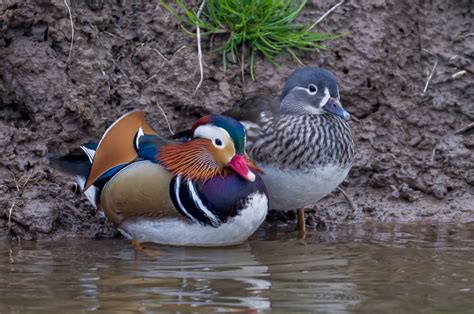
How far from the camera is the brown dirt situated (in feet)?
21.2

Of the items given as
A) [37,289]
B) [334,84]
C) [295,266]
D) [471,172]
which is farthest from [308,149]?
[37,289]

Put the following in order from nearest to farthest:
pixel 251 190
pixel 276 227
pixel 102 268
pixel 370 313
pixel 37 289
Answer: pixel 370 313 < pixel 37 289 < pixel 102 268 < pixel 251 190 < pixel 276 227

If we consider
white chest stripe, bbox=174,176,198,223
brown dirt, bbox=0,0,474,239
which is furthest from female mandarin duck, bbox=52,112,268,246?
brown dirt, bbox=0,0,474,239

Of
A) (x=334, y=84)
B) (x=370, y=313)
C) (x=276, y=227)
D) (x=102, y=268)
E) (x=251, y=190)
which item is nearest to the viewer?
(x=370, y=313)

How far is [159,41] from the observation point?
22.6 feet

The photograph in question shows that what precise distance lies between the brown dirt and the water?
35 cm

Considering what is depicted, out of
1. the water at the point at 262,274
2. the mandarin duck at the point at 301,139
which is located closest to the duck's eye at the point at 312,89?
the mandarin duck at the point at 301,139

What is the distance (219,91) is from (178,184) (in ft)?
3.65

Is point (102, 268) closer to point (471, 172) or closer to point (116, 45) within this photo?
point (116, 45)

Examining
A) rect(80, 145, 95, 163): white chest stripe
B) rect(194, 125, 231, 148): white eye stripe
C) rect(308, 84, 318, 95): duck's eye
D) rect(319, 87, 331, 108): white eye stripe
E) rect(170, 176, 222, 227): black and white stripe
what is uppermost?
rect(308, 84, 318, 95): duck's eye

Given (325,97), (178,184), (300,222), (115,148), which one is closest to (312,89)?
(325,97)

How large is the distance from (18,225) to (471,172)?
284cm

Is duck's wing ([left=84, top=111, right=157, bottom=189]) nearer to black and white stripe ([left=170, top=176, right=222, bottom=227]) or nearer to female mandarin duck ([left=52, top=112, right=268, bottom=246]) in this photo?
female mandarin duck ([left=52, top=112, right=268, bottom=246])

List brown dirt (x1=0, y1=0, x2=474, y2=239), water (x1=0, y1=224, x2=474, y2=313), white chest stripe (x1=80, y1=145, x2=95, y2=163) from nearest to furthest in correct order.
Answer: water (x1=0, y1=224, x2=474, y2=313) < white chest stripe (x1=80, y1=145, x2=95, y2=163) < brown dirt (x1=0, y1=0, x2=474, y2=239)
